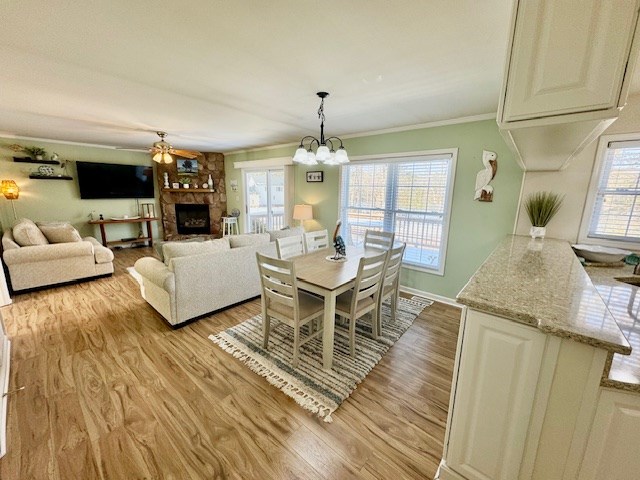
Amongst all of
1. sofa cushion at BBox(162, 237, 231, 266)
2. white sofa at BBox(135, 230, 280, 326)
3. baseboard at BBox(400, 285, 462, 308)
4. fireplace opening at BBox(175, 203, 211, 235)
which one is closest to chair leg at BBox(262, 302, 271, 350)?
white sofa at BBox(135, 230, 280, 326)

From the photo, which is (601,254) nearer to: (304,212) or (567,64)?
(567,64)

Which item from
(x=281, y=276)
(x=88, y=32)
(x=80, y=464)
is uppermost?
(x=88, y=32)

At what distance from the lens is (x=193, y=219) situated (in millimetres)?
6738

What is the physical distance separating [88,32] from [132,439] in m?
2.43

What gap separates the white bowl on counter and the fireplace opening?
276 inches

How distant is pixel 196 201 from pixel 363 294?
590 cm

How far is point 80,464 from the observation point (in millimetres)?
1342

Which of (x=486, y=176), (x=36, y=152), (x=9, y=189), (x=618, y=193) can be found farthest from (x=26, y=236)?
(x=618, y=193)

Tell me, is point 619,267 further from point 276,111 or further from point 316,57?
point 276,111

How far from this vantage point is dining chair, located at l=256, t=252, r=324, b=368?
1911 mm

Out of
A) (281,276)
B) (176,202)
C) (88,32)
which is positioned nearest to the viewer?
(88,32)

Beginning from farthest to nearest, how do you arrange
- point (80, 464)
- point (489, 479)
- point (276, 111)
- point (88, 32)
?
point (276, 111)
point (88, 32)
point (80, 464)
point (489, 479)

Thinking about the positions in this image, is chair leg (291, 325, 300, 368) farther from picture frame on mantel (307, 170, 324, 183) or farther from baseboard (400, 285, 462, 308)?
picture frame on mantel (307, 170, 324, 183)

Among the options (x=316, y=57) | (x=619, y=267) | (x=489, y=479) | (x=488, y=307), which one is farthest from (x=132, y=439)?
(x=619, y=267)
